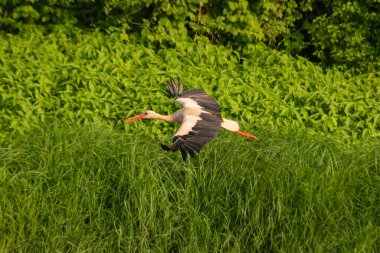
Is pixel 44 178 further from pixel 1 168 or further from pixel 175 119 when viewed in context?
pixel 175 119

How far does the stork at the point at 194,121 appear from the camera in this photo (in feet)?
16.9

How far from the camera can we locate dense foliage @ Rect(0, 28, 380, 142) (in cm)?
713

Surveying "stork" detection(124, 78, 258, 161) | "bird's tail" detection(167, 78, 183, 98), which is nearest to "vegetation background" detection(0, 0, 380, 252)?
"stork" detection(124, 78, 258, 161)

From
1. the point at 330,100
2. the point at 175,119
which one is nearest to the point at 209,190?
the point at 175,119

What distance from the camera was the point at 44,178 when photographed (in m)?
5.89

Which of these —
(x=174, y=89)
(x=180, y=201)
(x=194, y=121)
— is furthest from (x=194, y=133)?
(x=174, y=89)

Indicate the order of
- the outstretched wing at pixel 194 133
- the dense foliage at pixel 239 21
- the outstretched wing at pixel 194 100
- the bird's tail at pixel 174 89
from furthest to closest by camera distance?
the dense foliage at pixel 239 21 → the bird's tail at pixel 174 89 → the outstretched wing at pixel 194 100 → the outstretched wing at pixel 194 133

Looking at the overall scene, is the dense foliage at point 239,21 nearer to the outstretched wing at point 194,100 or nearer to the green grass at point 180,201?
the outstretched wing at point 194,100

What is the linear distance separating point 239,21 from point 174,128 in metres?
2.69

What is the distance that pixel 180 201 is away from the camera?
19.3 feet

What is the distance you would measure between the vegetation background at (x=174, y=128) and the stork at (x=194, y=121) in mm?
266

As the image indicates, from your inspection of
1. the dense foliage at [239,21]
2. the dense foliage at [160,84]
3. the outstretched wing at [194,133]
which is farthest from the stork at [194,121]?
Answer: the dense foliage at [239,21]

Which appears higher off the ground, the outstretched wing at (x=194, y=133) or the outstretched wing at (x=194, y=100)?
the outstretched wing at (x=194, y=133)

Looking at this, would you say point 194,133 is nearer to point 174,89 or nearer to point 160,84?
point 174,89
